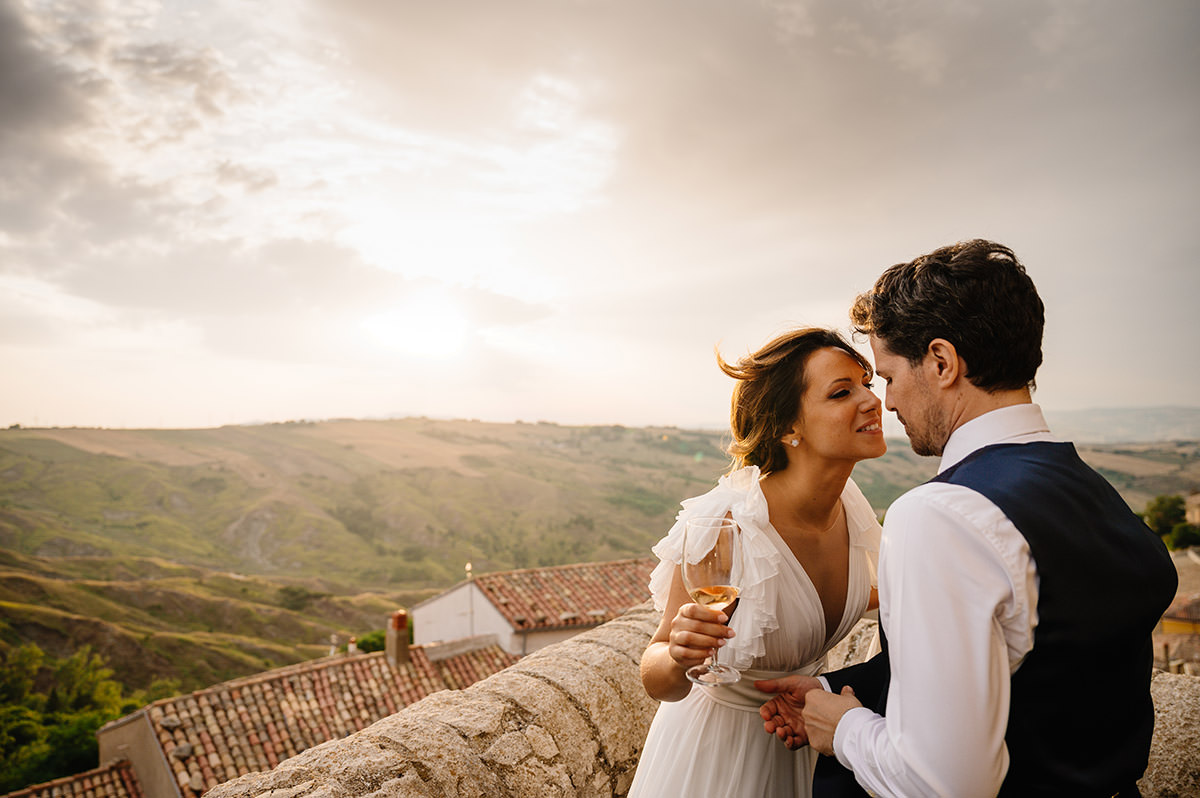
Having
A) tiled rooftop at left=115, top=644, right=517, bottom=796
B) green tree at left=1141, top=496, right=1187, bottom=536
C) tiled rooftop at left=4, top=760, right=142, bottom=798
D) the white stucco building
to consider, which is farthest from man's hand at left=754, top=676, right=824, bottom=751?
green tree at left=1141, top=496, right=1187, bottom=536

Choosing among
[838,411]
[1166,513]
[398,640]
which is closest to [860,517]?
[838,411]

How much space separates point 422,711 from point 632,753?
915mm

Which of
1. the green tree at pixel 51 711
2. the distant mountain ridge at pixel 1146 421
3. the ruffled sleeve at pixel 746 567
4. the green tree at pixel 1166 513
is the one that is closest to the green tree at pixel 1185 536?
the green tree at pixel 1166 513

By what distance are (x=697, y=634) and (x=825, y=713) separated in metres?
0.35

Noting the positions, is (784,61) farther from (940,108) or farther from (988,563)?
(988,563)

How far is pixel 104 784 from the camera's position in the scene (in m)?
15.8

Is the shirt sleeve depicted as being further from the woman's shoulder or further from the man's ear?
the woman's shoulder

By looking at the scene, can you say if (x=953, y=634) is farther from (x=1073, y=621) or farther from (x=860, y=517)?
(x=860, y=517)

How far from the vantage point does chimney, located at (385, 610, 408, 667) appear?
18.4 metres

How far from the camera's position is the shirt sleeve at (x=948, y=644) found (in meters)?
1.21

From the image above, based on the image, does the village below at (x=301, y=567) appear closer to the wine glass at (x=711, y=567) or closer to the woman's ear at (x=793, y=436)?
the woman's ear at (x=793, y=436)

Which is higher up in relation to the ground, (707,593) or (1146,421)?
(1146,421)

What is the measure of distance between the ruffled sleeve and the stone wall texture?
59cm

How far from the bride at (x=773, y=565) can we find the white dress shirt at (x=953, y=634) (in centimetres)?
63
